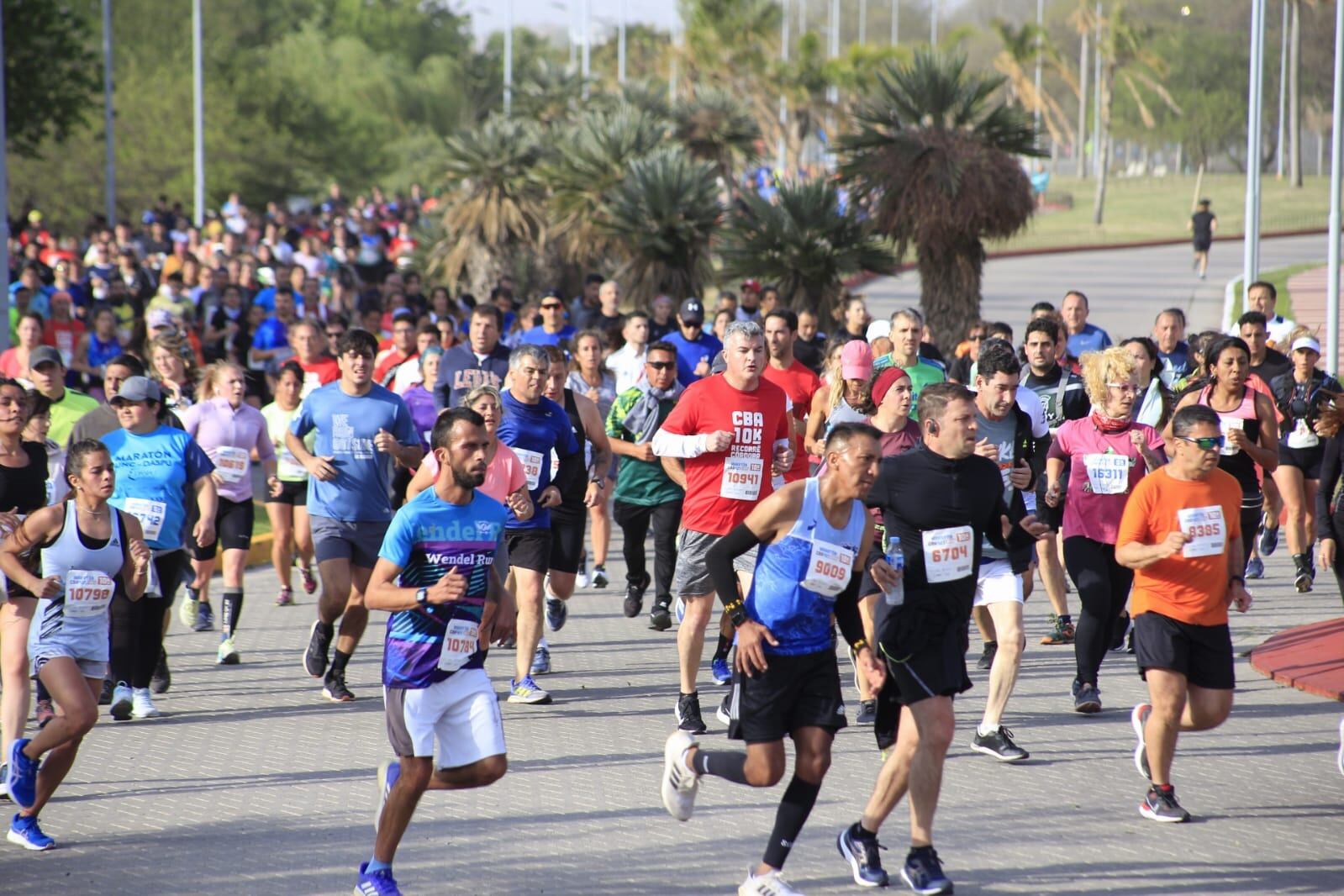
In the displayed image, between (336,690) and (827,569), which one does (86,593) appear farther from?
(827,569)

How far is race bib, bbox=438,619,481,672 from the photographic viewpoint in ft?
19.9

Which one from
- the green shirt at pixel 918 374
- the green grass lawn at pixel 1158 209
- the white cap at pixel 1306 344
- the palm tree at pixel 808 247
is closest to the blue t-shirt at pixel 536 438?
the green shirt at pixel 918 374

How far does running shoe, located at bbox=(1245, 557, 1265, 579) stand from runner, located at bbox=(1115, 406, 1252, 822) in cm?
628

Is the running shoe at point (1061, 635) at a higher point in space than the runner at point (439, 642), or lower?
lower

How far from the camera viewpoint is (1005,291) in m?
38.1

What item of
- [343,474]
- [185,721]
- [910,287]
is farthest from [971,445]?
[910,287]

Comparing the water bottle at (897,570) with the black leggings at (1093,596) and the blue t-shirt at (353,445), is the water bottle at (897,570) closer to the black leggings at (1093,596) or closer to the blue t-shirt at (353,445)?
the black leggings at (1093,596)

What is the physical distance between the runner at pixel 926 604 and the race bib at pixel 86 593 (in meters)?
3.32

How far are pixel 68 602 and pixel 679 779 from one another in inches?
110

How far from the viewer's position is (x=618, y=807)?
23.9ft

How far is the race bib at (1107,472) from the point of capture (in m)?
8.88

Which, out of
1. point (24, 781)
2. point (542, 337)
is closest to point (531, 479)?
point (24, 781)

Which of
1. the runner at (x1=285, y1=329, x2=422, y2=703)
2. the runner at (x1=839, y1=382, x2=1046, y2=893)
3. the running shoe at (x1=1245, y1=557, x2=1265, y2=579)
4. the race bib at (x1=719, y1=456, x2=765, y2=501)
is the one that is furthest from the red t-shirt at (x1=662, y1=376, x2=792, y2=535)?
the running shoe at (x1=1245, y1=557, x2=1265, y2=579)

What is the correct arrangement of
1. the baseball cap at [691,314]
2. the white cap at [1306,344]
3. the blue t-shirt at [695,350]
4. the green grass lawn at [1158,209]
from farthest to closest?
1. the green grass lawn at [1158,209]
2. the baseball cap at [691,314]
3. the blue t-shirt at [695,350]
4. the white cap at [1306,344]
